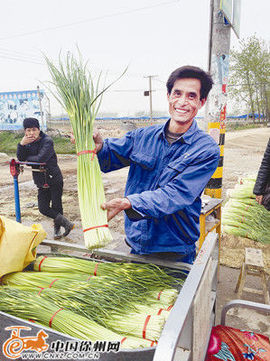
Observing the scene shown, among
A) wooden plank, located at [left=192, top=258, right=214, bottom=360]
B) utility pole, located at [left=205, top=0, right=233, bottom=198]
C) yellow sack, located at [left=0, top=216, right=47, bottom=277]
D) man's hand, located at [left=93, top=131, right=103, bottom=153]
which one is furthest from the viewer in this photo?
utility pole, located at [left=205, top=0, right=233, bottom=198]

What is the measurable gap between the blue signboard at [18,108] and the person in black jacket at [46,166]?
38.3 ft

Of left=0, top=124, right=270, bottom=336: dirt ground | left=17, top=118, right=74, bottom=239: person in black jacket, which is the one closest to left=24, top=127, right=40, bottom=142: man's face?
left=17, top=118, right=74, bottom=239: person in black jacket

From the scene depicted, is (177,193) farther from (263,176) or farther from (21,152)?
(21,152)

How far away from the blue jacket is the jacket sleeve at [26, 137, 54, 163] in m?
2.74

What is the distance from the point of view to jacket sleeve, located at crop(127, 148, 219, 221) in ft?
4.90

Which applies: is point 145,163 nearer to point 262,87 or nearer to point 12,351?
point 12,351

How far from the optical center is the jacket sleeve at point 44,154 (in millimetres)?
4430

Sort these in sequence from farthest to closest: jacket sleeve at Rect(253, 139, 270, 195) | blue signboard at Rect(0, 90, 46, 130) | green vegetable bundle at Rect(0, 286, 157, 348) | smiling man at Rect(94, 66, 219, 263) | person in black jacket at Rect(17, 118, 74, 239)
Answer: blue signboard at Rect(0, 90, 46, 130)
person in black jacket at Rect(17, 118, 74, 239)
jacket sleeve at Rect(253, 139, 270, 195)
smiling man at Rect(94, 66, 219, 263)
green vegetable bundle at Rect(0, 286, 157, 348)

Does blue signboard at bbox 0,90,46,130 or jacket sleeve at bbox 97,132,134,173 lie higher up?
blue signboard at bbox 0,90,46,130

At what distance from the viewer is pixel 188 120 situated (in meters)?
1.82

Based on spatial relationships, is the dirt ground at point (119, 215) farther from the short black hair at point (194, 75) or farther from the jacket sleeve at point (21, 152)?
the short black hair at point (194, 75)

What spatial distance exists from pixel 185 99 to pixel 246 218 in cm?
336

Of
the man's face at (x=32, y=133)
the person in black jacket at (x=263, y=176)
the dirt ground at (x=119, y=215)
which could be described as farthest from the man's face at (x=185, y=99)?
the man's face at (x=32, y=133)

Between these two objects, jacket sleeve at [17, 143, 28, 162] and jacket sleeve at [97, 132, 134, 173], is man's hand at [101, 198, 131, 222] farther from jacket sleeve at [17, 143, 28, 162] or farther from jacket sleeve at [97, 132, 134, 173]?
jacket sleeve at [17, 143, 28, 162]
